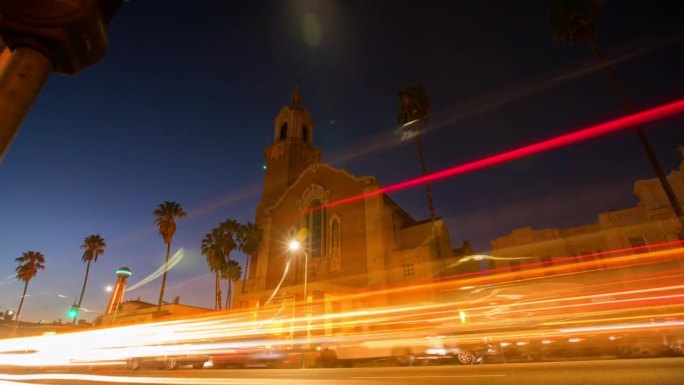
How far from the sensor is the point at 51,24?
2605mm

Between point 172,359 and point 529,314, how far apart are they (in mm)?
21212

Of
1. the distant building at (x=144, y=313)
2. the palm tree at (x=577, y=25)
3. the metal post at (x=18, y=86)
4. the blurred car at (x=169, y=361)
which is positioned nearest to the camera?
the metal post at (x=18, y=86)

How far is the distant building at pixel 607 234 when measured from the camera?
89.7 feet

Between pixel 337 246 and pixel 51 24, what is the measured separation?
1304 inches

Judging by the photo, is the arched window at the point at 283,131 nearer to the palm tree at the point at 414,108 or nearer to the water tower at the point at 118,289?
the palm tree at the point at 414,108

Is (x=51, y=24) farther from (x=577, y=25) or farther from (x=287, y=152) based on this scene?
(x=287, y=152)

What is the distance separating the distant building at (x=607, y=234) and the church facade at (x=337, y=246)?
Result: 6697 millimetres

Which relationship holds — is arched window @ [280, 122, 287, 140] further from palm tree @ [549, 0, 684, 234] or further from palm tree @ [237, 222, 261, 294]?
palm tree @ [549, 0, 684, 234]

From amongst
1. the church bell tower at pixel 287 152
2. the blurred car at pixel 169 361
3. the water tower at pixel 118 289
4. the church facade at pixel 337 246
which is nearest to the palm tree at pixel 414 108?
the church facade at pixel 337 246

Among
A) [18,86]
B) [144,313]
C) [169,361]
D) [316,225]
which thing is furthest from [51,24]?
[144,313]

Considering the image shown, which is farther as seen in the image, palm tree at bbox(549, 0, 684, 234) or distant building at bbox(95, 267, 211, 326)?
distant building at bbox(95, 267, 211, 326)

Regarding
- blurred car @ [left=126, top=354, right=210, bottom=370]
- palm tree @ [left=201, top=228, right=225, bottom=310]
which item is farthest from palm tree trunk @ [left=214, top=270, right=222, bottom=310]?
blurred car @ [left=126, top=354, right=210, bottom=370]

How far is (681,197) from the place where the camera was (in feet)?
88.8

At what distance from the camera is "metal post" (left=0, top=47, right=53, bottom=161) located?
2.29 meters
